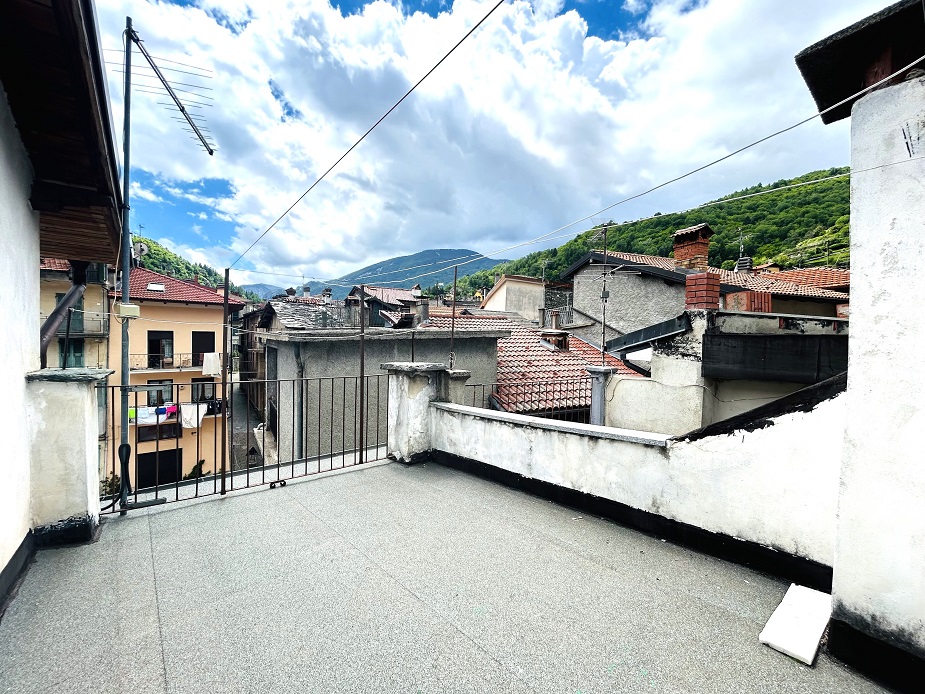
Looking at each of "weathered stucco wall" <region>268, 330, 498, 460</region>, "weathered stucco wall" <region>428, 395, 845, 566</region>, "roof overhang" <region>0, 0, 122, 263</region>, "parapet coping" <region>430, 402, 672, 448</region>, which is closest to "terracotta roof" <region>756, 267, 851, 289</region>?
"weathered stucco wall" <region>268, 330, 498, 460</region>

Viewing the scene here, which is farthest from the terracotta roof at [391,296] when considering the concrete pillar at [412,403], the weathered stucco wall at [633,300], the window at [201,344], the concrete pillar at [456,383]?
the concrete pillar at [412,403]

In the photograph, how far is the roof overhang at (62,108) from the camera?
70.7 inches

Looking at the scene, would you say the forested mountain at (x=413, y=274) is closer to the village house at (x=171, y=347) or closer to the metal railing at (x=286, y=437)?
the metal railing at (x=286, y=437)

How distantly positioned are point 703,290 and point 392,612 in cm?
565

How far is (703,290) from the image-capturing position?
5730 mm

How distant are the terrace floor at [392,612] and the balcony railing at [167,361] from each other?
1752cm

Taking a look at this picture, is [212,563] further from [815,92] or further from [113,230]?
[815,92]

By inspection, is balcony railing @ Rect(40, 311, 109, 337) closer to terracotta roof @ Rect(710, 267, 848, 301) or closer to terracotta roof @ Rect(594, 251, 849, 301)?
terracotta roof @ Rect(594, 251, 849, 301)

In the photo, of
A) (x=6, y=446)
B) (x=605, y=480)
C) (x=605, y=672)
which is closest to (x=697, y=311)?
(x=605, y=480)

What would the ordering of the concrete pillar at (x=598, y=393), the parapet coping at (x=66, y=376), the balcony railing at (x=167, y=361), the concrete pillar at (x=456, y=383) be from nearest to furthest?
1. the parapet coping at (x=66, y=376)
2. the concrete pillar at (x=456, y=383)
3. the concrete pillar at (x=598, y=393)
4. the balcony railing at (x=167, y=361)

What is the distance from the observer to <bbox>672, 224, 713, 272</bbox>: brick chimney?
11.1 metres

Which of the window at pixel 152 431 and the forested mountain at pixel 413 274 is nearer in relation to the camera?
the forested mountain at pixel 413 274

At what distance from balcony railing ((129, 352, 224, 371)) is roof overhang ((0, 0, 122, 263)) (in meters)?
16.6

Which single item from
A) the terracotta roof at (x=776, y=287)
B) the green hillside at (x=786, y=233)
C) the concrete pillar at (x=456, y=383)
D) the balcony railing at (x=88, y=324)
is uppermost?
the green hillside at (x=786, y=233)
